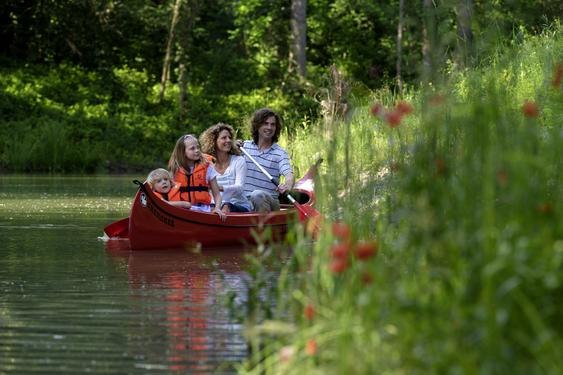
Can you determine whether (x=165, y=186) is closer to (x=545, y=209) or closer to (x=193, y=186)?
(x=193, y=186)

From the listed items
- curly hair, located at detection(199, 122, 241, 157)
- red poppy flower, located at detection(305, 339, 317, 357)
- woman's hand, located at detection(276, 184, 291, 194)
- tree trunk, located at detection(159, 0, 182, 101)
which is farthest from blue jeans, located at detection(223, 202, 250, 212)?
tree trunk, located at detection(159, 0, 182, 101)

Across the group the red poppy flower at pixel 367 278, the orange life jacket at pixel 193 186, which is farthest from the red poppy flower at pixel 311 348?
the orange life jacket at pixel 193 186

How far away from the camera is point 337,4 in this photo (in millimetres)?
36594

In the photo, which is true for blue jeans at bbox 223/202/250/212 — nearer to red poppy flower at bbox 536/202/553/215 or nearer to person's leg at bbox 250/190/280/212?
person's leg at bbox 250/190/280/212

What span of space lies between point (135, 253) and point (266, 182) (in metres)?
2.27

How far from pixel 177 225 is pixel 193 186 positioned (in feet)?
2.31

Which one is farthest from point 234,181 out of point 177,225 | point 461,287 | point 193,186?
point 461,287

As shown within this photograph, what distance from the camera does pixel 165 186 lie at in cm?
1356

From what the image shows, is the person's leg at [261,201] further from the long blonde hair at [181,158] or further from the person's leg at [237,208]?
the long blonde hair at [181,158]

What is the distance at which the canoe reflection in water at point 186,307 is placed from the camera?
6.46 metres

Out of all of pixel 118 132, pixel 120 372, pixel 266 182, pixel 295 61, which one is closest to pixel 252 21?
pixel 295 61

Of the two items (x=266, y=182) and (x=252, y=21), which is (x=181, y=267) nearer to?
(x=266, y=182)

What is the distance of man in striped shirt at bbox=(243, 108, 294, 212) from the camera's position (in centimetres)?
1423

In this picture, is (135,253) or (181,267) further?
(135,253)
